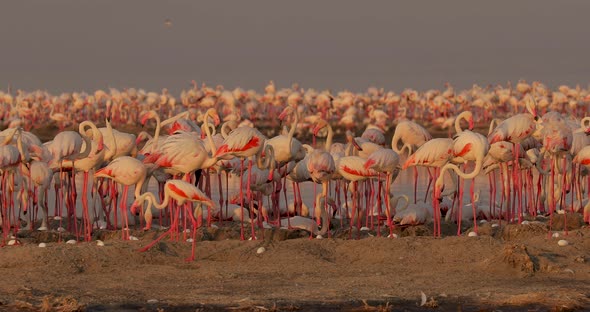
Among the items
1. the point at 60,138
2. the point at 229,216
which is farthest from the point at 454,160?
the point at 60,138

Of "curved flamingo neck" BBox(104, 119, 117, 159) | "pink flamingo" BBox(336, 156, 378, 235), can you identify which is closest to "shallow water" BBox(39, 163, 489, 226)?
"curved flamingo neck" BBox(104, 119, 117, 159)

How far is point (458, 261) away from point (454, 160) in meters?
2.43

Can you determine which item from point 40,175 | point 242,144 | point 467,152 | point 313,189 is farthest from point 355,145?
point 313,189

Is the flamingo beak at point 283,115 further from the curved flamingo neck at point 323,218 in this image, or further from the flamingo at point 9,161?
the flamingo at point 9,161

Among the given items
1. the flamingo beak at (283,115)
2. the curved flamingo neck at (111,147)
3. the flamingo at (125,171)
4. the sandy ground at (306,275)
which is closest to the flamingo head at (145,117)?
the curved flamingo neck at (111,147)

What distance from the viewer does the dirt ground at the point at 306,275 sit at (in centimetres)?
853

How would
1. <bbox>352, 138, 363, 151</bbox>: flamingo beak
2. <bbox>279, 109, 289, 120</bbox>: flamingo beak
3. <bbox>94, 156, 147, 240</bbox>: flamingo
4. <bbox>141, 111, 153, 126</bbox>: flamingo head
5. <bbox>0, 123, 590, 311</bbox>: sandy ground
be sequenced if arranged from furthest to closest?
1. <bbox>352, 138, 363, 151</bbox>: flamingo beak
2. <bbox>141, 111, 153, 126</bbox>: flamingo head
3. <bbox>279, 109, 289, 120</bbox>: flamingo beak
4. <bbox>94, 156, 147, 240</bbox>: flamingo
5. <bbox>0, 123, 590, 311</bbox>: sandy ground

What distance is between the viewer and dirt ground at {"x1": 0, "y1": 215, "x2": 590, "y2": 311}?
853cm

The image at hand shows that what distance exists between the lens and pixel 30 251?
10500 mm

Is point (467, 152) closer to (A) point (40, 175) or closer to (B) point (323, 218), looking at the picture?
(B) point (323, 218)

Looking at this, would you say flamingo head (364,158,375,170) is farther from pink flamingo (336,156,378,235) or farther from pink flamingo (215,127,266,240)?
pink flamingo (215,127,266,240)

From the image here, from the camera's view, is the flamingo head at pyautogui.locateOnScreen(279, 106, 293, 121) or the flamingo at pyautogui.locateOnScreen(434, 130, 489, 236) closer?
the flamingo at pyautogui.locateOnScreen(434, 130, 489, 236)

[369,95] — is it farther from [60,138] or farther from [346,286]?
[346,286]

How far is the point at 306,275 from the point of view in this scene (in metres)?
10.0
